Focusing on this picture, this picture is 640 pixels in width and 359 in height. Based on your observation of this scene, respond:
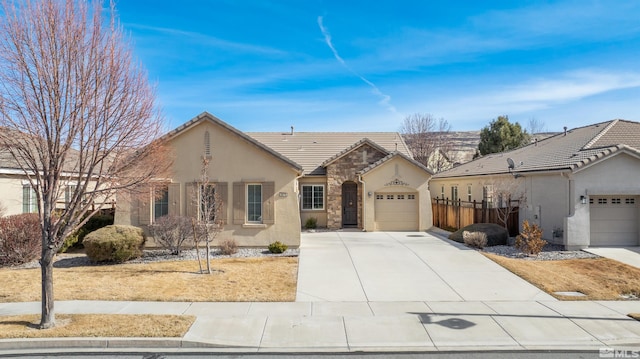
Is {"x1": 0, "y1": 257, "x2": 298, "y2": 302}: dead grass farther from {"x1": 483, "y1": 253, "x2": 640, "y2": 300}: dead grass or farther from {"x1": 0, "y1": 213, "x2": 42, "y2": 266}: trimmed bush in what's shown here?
{"x1": 483, "y1": 253, "x2": 640, "y2": 300}: dead grass

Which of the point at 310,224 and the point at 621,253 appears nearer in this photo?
the point at 621,253

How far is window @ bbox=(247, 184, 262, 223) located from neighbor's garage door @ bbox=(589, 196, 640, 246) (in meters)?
12.7

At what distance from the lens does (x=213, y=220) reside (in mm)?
15844

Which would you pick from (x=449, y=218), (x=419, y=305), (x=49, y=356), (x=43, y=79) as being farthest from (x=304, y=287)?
(x=449, y=218)

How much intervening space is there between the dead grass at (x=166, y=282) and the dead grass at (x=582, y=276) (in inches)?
261

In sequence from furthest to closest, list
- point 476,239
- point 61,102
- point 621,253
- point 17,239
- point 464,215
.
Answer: point 464,215 → point 476,239 → point 621,253 → point 17,239 → point 61,102

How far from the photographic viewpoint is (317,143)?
90.3 ft

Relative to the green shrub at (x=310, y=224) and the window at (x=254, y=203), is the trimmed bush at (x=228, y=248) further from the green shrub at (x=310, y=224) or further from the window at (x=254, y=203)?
the green shrub at (x=310, y=224)

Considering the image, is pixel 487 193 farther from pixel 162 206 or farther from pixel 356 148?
pixel 162 206

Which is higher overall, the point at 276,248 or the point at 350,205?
the point at 350,205

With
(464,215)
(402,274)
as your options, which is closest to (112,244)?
(402,274)

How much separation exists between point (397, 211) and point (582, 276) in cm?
1115

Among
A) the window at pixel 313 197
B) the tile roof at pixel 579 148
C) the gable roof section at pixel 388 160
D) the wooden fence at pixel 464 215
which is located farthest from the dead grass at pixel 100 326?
the window at pixel 313 197

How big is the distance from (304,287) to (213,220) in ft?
21.2
